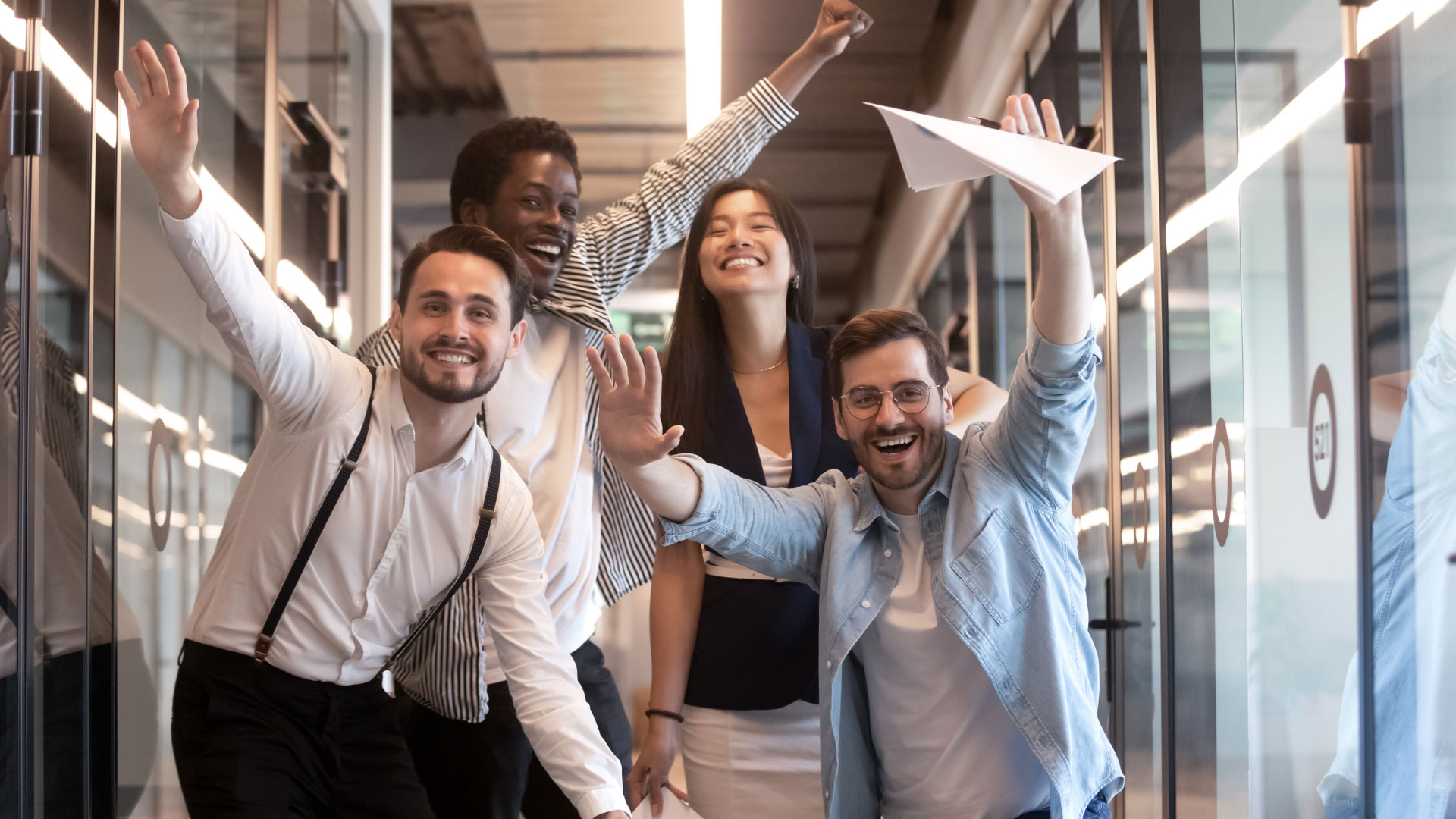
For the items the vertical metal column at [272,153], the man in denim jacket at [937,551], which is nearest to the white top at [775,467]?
the man in denim jacket at [937,551]

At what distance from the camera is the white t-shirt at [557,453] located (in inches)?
89.1

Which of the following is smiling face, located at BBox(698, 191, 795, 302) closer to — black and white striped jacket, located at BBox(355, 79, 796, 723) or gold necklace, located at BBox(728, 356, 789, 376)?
gold necklace, located at BBox(728, 356, 789, 376)

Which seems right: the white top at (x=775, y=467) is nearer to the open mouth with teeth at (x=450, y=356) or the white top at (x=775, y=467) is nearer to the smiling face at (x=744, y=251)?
the smiling face at (x=744, y=251)

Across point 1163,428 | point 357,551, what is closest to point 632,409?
point 357,551

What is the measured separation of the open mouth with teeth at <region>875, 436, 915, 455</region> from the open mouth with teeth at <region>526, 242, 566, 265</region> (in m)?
0.88

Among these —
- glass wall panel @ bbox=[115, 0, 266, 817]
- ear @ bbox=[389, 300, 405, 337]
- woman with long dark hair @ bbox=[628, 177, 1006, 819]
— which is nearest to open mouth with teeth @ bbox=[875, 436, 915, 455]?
woman with long dark hair @ bbox=[628, 177, 1006, 819]

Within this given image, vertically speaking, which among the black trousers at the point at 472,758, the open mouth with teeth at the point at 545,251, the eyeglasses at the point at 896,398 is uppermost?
the open mouth with teeth at the point at 545,251

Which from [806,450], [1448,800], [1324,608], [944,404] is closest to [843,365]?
[944,404]

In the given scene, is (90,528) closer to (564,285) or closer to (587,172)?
(564,285)

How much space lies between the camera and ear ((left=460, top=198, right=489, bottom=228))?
2.54 m

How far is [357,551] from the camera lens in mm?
1866

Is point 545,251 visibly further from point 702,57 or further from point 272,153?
point 702,57

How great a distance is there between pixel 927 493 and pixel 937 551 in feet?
0.41

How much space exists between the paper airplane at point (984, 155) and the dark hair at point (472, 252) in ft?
2.45
